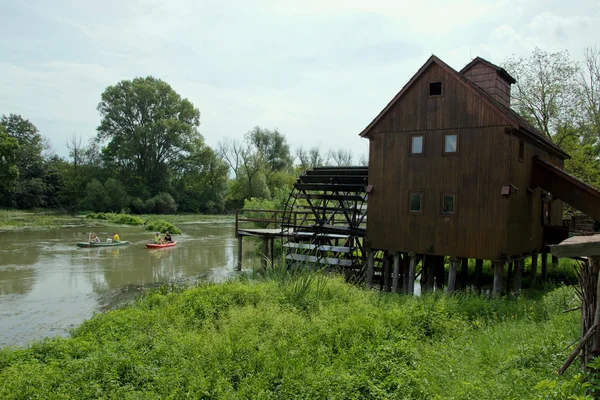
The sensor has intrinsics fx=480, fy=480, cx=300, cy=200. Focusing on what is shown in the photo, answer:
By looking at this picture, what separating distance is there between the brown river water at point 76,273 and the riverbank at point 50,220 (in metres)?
6.15

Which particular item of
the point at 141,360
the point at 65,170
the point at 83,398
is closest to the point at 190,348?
the point at 141,360

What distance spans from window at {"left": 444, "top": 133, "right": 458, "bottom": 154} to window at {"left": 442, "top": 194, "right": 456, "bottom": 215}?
142cm

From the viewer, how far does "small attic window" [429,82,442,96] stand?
15.6 metres

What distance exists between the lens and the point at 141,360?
864 centimetres

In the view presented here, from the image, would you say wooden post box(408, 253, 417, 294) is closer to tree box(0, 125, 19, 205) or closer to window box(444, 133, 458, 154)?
window box(444, 133, 458, 154)

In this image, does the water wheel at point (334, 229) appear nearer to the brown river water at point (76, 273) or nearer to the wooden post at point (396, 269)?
the wooden post at point (396, 269)

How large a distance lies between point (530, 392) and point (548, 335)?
2.14m

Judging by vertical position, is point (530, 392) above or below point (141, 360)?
above

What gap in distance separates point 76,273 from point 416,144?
16671mm

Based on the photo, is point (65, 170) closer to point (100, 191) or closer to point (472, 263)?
point (100, 191)

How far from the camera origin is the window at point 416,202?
624 inches

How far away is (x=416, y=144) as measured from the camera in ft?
52.7

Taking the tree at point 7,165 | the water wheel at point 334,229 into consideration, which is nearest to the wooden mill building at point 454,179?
the water wheel at point 334,229

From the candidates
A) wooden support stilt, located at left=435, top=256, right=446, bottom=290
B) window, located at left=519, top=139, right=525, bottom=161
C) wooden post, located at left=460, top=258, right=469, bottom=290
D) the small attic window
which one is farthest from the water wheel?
window, located at left=519, top=139, right=525, bottom=161
